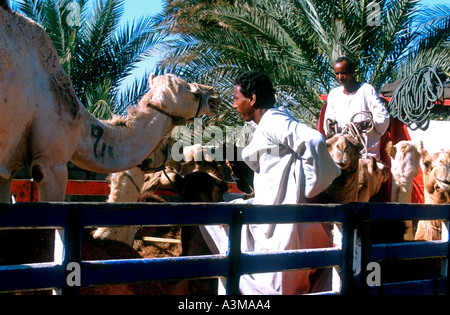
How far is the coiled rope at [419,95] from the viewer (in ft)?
21.0

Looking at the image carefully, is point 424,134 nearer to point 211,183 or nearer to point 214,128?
point 211,183

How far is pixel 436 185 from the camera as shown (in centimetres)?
542

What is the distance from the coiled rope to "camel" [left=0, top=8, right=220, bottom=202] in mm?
3439

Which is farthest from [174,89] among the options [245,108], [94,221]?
[94,221]

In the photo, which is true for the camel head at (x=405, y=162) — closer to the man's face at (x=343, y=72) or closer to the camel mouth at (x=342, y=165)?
the man's face at (x=343, y=72)

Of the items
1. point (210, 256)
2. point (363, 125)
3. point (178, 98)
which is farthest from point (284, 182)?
point (363, 125)

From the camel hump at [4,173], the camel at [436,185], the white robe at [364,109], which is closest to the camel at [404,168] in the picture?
the white robe at [364,109]

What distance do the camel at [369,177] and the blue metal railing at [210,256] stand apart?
1620 mm

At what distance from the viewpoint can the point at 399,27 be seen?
11164mm

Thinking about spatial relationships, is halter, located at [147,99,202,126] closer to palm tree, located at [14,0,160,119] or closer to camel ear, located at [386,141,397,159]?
camel ear, located at [386,141,397,159]

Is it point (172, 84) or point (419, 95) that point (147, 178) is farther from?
point (419, 95)

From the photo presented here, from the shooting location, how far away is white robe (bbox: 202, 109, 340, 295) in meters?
3.33

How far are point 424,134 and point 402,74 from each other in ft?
15.3

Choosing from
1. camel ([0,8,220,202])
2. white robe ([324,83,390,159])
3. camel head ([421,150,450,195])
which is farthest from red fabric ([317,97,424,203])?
camel ([0,8,220,202])
